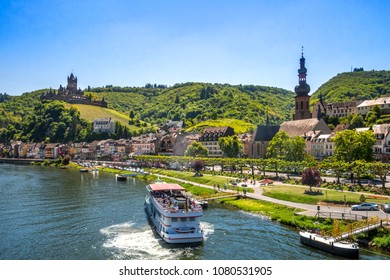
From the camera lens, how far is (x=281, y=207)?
47.3 m

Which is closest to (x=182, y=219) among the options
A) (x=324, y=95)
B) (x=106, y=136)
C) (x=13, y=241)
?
(x=13, y=241)

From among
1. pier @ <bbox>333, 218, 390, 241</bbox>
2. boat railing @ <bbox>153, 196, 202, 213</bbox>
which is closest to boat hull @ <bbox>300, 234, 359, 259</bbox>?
pier @ <bbox>333, 218, 390, 241</bbox>

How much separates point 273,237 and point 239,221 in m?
7.59

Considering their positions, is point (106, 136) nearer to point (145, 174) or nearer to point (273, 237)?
point (145, 174)

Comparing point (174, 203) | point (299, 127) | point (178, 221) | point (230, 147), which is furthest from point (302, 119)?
point (178, 221)

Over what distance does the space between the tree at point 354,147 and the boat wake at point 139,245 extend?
33.2 metres

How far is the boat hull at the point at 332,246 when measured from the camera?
99.8ft

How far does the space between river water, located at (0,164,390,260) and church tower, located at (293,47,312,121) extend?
2482 inches

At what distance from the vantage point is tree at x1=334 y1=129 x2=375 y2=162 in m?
65.1

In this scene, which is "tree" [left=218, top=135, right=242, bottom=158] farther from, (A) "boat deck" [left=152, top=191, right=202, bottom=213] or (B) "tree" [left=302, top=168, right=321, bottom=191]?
(A) "boat deck" [left=152, top=191, right=202, bottom=213]

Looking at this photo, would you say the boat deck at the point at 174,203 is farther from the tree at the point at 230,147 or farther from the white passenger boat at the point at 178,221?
the tree at the point at 230,147

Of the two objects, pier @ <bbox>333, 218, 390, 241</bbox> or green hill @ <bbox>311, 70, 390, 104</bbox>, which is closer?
pier @ <bbox>333, 218, 390, 241</bbox>

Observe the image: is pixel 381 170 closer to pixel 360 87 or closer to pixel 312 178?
pixel 312 178

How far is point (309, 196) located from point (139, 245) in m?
23.6
